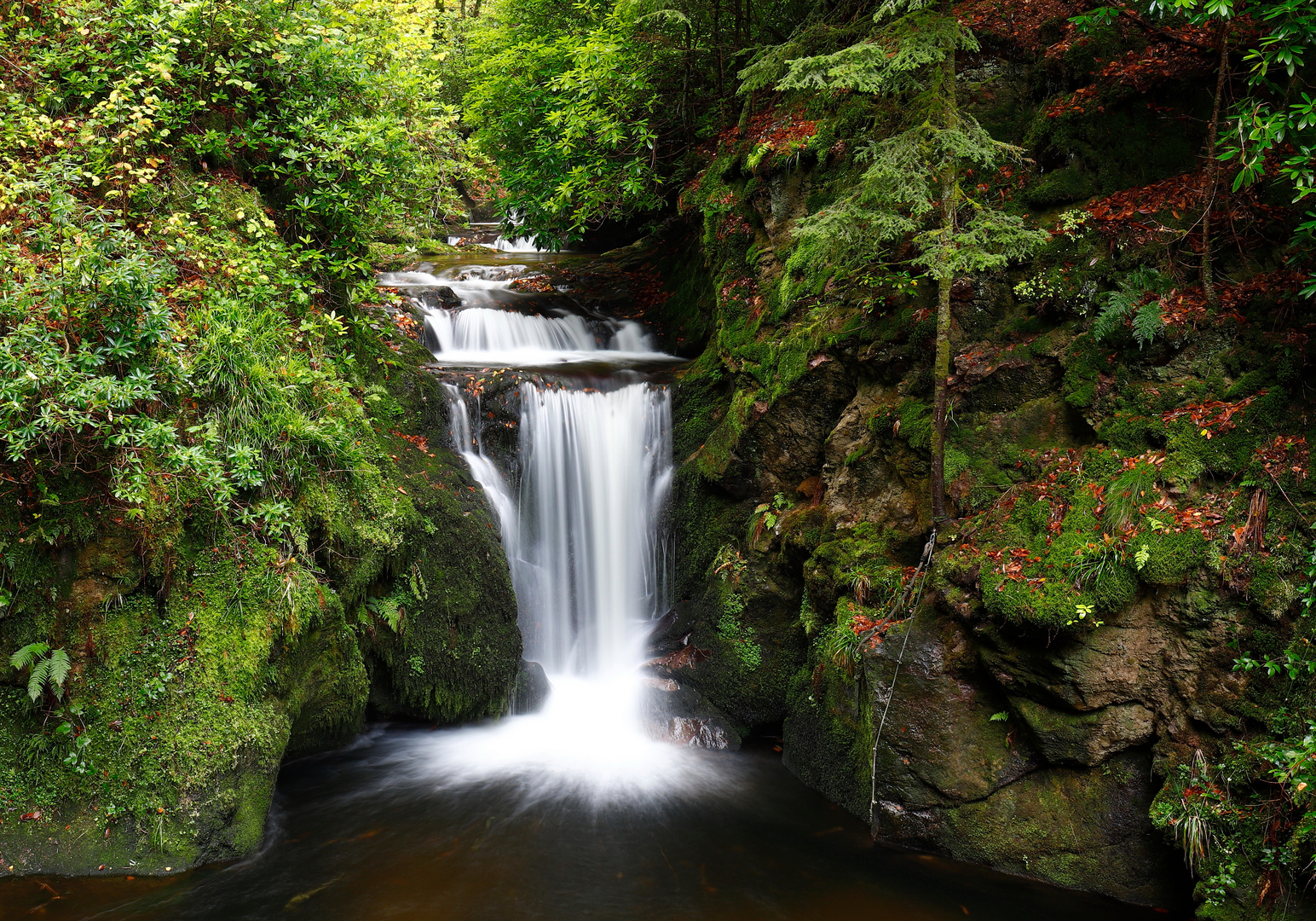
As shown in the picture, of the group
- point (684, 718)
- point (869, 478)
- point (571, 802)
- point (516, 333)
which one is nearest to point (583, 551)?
point (684, 718)

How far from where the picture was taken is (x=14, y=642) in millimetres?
4863

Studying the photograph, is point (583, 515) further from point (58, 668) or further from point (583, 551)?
point (58, 668)

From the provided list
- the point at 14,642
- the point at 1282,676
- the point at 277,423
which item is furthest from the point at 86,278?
the point at 1282,676

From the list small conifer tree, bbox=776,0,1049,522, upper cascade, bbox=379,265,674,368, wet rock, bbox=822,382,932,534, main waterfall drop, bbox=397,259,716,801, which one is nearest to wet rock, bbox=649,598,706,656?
main waterfall drop, bbox=397,259,716,801

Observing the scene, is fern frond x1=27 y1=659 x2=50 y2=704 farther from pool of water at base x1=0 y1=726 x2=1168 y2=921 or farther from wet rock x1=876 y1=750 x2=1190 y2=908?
wet rock x1=876 y1=750 x2=1190 y2=908

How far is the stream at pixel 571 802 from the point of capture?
5070mm

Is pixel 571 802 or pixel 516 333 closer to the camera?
pixel 571 802

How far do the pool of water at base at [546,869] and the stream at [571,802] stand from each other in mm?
18

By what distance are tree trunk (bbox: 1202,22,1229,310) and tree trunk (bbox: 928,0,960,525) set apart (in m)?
1.84

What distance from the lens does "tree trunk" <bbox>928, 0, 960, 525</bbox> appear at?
6.02m

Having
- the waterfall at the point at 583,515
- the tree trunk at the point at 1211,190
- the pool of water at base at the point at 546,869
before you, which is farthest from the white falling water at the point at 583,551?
the tree trunk at the point at 1211,190

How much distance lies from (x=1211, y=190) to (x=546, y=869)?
744 centimetres

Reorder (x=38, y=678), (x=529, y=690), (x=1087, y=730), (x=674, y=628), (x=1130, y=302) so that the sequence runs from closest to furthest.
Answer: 1. (x=38, y=678)
2. (x=1087, y=730)
3. (x=1130, y=302)
4. (x=529, y=690)
5. (x=674, y=628)

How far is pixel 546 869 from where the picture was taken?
18.2ft
